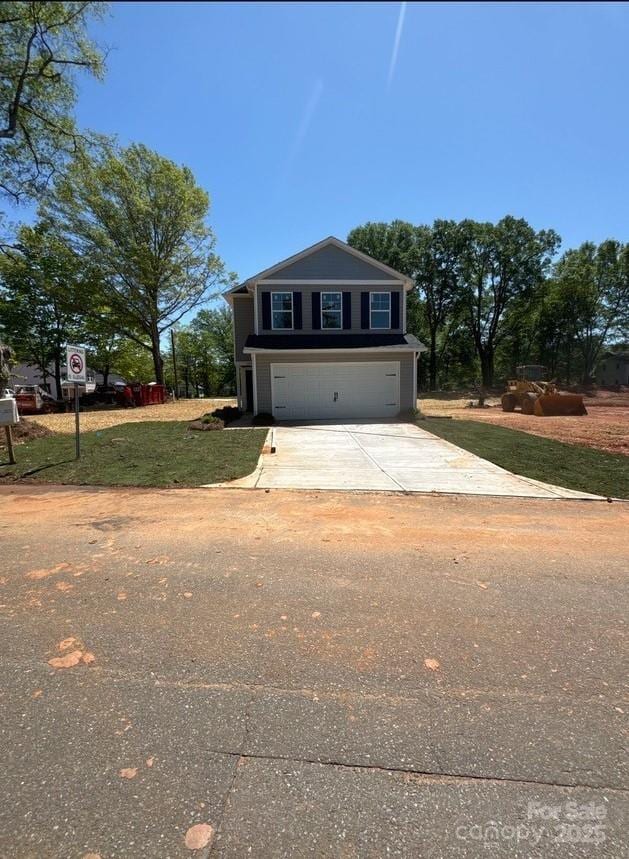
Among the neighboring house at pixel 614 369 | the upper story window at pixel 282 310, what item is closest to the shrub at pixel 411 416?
the upper story window at pixel 282 310

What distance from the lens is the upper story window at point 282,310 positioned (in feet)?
58.5

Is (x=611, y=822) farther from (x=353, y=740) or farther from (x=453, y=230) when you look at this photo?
(x=453, y=230)

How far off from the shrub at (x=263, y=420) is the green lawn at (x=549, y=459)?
5.95 m

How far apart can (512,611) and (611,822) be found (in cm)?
154

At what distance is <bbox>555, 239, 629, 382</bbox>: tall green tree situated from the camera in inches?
1516

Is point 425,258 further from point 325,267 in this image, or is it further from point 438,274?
point 325,267

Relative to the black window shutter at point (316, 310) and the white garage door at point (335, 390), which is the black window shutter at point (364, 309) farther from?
the white garage door at point (335, 390)

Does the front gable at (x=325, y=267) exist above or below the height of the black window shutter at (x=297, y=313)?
above

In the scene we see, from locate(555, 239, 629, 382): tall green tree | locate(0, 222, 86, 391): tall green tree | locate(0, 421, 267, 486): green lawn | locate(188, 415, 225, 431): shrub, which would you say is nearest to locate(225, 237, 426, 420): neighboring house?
locate(188, 415, 225, 431): shrub

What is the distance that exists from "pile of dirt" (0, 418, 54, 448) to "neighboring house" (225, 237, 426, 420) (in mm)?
7283

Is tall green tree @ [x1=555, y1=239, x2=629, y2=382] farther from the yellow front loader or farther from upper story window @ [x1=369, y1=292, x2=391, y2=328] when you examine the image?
upper story window @ [x1=369, y1=292, x2=391, y2=328]

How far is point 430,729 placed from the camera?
2.07 metres

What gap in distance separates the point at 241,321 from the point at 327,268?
5.13m

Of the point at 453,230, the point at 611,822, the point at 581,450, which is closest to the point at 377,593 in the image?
the point at 611,822
